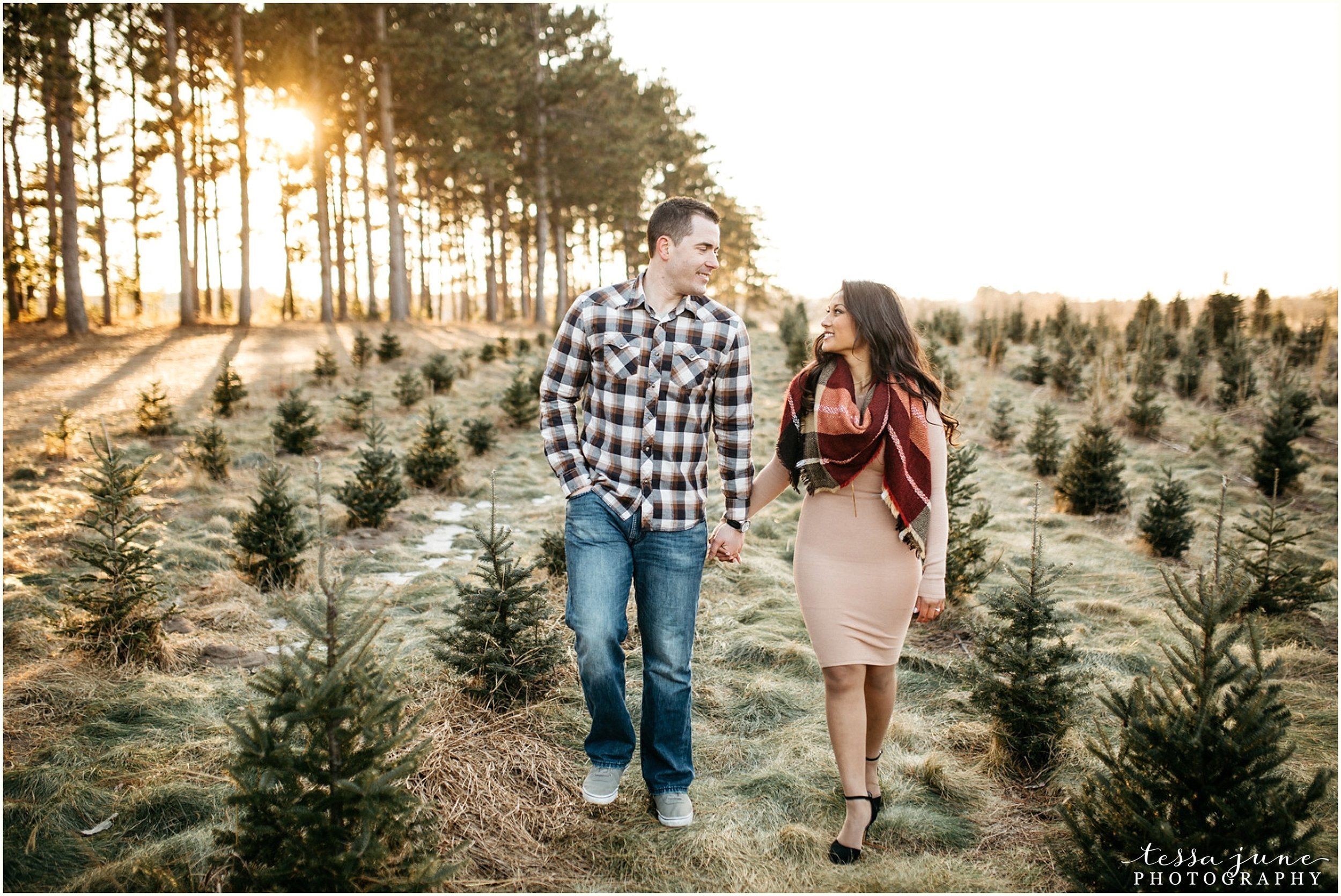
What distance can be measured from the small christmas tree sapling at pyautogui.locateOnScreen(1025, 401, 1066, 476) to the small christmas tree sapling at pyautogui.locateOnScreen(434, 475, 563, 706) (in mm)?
8372

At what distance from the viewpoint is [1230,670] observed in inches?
92.0

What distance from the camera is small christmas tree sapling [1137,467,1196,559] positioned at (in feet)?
22.7

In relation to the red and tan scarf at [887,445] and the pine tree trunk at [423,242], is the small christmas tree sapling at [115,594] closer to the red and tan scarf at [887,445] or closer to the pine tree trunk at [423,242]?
the red and tan scarf at [887,445]

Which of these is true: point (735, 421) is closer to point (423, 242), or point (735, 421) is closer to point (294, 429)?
point (294, 429)

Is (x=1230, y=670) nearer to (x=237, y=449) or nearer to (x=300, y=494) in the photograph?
(x=300, y=494)

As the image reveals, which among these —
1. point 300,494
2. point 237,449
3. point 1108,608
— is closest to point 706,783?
point 1108,608

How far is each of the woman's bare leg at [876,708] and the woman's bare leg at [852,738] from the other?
68 mm

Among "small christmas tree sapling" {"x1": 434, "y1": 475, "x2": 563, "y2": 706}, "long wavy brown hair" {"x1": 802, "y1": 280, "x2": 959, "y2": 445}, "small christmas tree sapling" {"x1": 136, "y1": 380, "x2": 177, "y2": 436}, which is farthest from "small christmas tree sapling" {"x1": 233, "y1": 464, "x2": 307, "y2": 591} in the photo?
"small christmas tree sapling" {"x1": 136, "y1": 380, "x2": 177, "y2": 436}

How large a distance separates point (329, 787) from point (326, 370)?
13337 millimetres

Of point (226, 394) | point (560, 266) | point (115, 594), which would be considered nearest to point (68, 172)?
point (226, 394)

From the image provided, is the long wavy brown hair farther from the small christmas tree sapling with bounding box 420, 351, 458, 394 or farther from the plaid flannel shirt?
the small christmas tree sapling with bounding box 420, 351, 458, 394

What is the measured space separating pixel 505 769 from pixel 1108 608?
4684 millimetres

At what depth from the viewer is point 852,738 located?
2.81m

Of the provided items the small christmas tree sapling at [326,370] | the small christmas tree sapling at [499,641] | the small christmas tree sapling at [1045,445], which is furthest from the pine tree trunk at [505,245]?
the small christmas tree sapling at [499,641]
